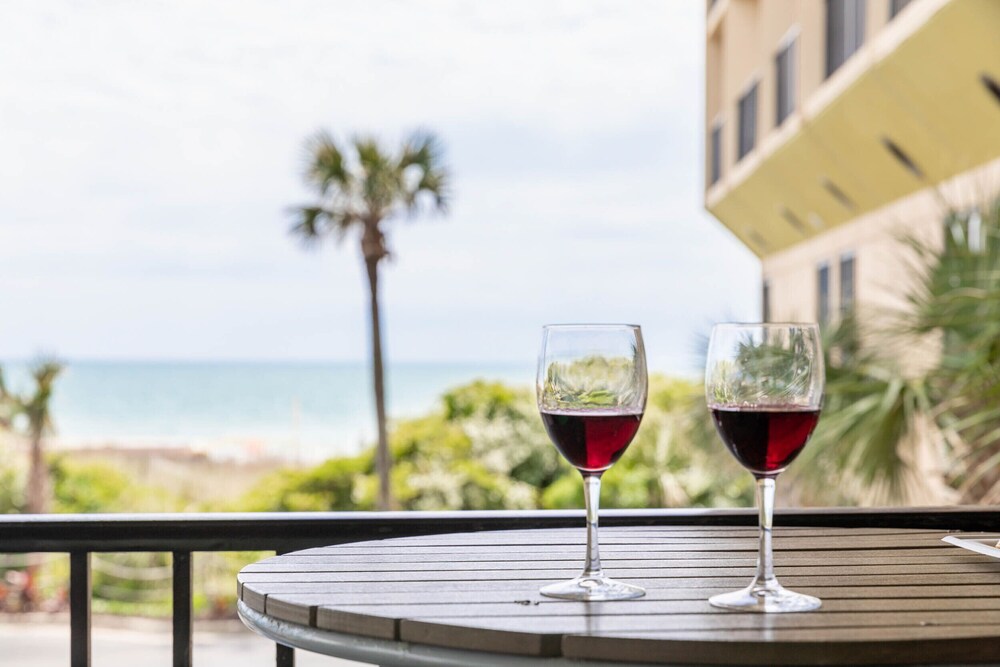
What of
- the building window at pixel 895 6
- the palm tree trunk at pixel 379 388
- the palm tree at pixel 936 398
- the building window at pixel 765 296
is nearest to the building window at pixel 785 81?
the building window at pixel 895 6

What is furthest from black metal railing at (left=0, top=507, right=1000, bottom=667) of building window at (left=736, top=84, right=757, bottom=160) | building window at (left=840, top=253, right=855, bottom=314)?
building window at (left=736, top=84, right=757, bottom=160)

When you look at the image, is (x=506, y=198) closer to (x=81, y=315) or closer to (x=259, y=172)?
(x=259, y=172)

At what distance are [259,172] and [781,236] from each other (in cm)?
A: 4337

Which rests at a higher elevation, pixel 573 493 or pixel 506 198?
pixel 506 198

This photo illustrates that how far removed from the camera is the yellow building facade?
8.26m

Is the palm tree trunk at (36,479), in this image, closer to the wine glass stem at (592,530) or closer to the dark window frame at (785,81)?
the dark window frame at (785,81)

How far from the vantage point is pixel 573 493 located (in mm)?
18656

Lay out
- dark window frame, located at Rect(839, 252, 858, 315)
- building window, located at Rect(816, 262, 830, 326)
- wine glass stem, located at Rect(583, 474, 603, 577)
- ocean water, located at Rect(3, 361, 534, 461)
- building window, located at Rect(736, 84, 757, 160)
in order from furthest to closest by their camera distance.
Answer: ocean water, located at Rect(3, 361, 534, 461)
building window, located at Rect(736, 84, 757, 160)
building window, located at Rect(816, 262, 830, 326)
dark window frame, located at Rect(839, 252, 858, 315)
wine glass stem, located at Rect(583, 474, 603, 577)

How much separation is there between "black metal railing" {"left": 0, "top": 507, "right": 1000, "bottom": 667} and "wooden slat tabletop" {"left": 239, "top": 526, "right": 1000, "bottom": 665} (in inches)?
14.0

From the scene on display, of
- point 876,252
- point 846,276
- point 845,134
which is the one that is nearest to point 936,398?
point 876,252

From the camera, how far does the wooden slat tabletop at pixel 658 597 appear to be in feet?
3.39

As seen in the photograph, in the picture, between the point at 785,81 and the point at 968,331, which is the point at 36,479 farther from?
the point at 968,331

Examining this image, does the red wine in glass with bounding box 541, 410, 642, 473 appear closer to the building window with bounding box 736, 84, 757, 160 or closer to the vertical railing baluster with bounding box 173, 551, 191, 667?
the vertical railing baluster with bounding box 173, 551, 191, 667

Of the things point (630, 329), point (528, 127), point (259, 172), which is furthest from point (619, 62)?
point (630, 329)
